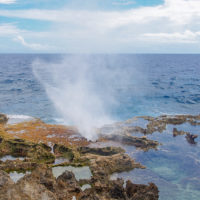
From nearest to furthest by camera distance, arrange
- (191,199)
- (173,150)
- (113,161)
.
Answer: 1. (191,199)
2. (113,161)
3. (173,150)

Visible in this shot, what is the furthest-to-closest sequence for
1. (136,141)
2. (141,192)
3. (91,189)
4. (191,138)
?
(191,138) < (136,141) < (91,189) < (141,192)

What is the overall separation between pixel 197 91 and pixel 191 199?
283 feet

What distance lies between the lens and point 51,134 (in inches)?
2063

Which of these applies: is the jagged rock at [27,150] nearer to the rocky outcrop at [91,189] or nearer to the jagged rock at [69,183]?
the jagged rock at [69,183]

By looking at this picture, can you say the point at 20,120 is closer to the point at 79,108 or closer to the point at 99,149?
the point at 79,108

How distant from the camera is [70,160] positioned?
1597 inches

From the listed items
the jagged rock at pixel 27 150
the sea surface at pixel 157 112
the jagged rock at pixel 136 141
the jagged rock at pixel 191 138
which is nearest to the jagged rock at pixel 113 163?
the sea surface at pixel 157 112

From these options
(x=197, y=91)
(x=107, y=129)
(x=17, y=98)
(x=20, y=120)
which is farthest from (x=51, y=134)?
(x=197, y=91)

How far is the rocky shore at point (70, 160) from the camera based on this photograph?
77.5 feet

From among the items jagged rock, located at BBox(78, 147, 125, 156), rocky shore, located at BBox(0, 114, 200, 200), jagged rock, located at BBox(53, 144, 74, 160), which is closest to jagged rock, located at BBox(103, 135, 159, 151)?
rocky shore, located at BBox(0, 114, 200, 200)

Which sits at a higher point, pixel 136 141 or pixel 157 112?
pixel 157 112

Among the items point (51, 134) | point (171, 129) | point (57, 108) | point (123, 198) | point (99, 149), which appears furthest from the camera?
point (57, 108)

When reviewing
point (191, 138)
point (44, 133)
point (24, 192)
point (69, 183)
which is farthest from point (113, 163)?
point (24, 192)

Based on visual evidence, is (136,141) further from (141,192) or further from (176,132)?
(141,192)
